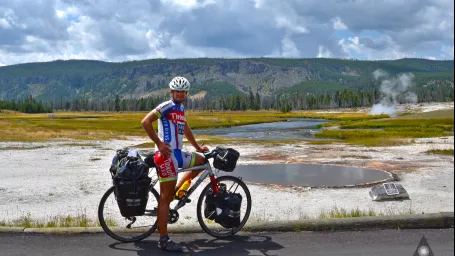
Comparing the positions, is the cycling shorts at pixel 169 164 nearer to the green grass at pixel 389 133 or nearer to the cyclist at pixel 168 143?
the cyclist at pixel 168 143

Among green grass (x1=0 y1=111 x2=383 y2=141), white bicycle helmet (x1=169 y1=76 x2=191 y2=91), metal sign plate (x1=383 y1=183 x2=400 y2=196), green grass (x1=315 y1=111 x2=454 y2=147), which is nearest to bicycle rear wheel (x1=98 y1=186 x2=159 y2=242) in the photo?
white bicycle helmet (x1=169 y1=76 x2=191 y2=91)

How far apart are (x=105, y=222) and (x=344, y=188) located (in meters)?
8.94

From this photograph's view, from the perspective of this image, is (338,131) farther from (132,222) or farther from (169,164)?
(169,164)

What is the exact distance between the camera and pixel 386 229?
8.65m

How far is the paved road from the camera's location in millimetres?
7484

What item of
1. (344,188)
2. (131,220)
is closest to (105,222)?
(131,220)

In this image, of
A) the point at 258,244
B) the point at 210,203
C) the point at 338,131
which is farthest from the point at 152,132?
the point at 338,131

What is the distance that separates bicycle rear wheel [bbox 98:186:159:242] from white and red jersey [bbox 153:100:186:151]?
1044mm

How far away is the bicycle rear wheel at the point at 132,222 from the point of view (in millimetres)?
8164

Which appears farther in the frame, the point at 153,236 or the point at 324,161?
the point at 324,161

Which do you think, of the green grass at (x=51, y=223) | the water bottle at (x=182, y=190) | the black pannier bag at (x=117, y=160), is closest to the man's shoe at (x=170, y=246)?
the water bottle at (x=182, y=190)

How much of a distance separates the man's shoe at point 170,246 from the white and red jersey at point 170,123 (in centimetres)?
160

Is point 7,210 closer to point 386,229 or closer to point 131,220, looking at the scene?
point 131,220

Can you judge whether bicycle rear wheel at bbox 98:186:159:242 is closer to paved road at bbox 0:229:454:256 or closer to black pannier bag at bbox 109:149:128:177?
paved road at bbox 0:229:454:256
